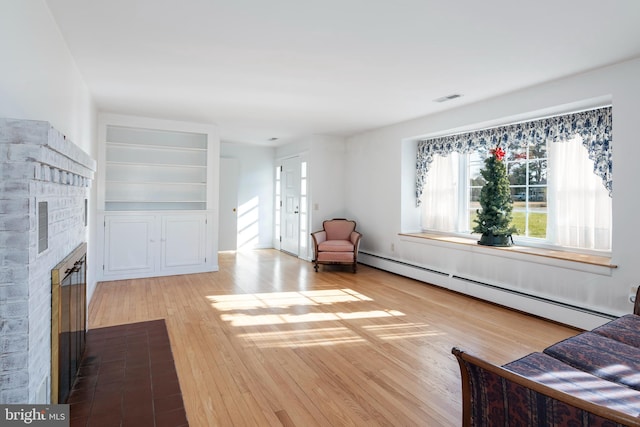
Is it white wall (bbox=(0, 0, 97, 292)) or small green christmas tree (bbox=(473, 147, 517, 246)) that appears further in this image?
small green christmas tree (bbox=(473, 147, 517, 246))

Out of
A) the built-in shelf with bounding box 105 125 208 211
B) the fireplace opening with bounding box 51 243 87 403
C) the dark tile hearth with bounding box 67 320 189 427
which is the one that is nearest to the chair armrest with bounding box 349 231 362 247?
the built-in shelf with bounding box 105 125 208 211

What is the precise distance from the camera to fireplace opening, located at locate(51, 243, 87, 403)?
6.06 ft

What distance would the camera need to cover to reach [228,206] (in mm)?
7945

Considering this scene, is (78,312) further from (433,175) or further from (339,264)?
(433,175)

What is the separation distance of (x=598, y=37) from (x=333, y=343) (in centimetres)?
313

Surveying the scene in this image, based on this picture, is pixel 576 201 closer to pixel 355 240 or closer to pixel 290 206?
pixel 355 240

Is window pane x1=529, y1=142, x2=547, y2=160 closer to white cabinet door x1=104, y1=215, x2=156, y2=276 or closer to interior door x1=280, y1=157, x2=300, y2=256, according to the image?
interior door x1=280, y1=157, x2=300, y2=256

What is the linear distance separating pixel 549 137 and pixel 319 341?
337 cm

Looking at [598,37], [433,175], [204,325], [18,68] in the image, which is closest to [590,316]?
[598,37]

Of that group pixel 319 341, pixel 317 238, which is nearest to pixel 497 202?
pixel 319 341

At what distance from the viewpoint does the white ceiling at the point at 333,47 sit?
7.68 feet

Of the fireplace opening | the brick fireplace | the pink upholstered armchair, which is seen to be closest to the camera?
the brick fireplace

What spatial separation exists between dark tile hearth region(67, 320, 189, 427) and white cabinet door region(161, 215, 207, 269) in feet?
7.84

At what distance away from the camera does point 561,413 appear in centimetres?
107
